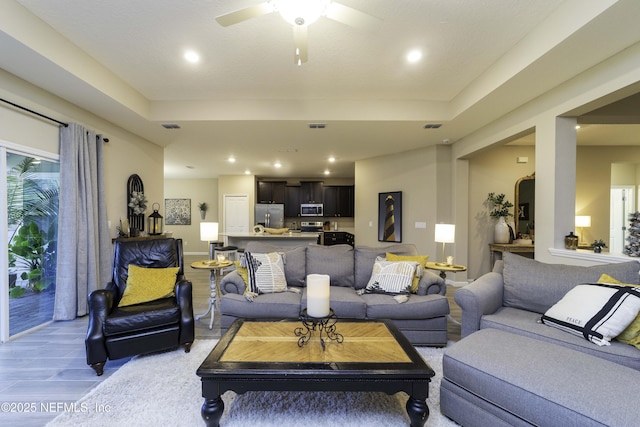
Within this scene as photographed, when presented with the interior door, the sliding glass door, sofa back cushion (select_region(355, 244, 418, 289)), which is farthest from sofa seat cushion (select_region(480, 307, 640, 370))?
the interior door

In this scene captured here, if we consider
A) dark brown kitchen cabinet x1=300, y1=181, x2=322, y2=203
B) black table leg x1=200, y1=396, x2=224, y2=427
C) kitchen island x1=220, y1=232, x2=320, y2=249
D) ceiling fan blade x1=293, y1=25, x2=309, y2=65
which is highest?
ceiling fan blade x1=293, y1=25, x2=309, y2=65

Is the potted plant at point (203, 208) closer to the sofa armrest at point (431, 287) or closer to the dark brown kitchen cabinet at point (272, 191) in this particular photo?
the dark brown kitchen cabinet at point (272, 191)

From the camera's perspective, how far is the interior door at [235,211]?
9055 mm

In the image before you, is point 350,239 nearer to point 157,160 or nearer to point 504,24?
point 157,160

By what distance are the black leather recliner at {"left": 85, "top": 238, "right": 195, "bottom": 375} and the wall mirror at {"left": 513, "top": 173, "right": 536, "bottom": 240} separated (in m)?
5.57

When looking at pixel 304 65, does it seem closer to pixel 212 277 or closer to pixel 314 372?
pixel 212 277

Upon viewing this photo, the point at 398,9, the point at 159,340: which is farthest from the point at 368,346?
the point at 398,9

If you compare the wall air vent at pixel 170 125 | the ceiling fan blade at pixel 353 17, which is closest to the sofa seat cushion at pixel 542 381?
the ceiling fan blade at pixel 353 17

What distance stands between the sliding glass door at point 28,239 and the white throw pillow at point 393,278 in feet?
12.5

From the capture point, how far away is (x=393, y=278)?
292cm

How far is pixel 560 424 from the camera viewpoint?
4.14 feet

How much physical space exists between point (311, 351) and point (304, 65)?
280cm

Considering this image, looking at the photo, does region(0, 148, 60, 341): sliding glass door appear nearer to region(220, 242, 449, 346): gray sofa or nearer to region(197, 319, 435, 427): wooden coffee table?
region(220, 242, 449, 346): gray sofa

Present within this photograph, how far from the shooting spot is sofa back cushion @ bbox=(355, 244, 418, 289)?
10.8 ft
